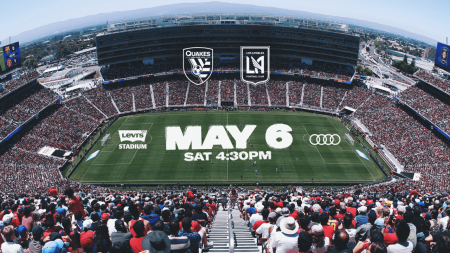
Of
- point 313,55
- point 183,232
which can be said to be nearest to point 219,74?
point 313,55

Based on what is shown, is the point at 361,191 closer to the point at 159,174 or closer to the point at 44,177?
A: the point at 159,174

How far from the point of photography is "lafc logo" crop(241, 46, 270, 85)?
79.4 metres

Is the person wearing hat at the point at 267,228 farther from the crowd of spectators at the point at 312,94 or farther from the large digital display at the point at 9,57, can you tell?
the large digital display at the point at 9,57

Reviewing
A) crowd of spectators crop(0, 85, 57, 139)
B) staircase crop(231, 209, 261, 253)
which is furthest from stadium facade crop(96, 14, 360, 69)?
staircase crop(231, 209, 261, 253)

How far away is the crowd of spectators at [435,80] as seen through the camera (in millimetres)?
56438

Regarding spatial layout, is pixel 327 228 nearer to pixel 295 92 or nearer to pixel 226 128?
pixel 226 128

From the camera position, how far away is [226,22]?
83188mm

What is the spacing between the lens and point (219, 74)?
267 ft

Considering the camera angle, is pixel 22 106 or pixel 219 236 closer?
pixel 219 236

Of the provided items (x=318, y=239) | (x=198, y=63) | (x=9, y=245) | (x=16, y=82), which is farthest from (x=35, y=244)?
(x=198, y=63)

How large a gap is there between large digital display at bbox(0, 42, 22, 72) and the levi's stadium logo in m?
24.7

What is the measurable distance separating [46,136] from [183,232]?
5333cm

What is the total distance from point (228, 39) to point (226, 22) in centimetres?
493

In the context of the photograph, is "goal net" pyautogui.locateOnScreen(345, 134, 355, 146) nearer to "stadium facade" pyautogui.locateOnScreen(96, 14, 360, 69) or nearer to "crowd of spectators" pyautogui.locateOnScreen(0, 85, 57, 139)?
"stadium facade" pyautogui.locateOnScreen(96, 14, 360, 69)
